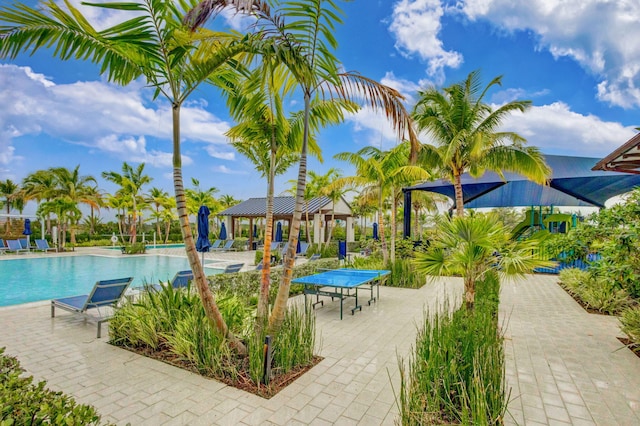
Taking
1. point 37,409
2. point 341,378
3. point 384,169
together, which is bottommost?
→ point 341,378

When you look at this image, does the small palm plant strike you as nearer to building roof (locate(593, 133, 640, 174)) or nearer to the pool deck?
the pool deck

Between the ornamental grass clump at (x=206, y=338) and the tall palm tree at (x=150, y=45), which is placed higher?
the tall palm tree at (x=150, y=45)

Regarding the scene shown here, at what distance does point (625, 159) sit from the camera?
6.32 m

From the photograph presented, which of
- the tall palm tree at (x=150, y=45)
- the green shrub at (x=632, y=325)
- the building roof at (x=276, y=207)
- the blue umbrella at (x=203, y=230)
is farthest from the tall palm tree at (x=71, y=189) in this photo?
the green shrub at (x=632, y=325)

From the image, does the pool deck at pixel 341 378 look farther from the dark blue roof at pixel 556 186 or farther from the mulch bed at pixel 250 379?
the dark blue roof at pixel 556 186

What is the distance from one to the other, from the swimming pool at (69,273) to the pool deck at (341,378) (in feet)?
12.3

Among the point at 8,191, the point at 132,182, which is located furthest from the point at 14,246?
the point at 8,191

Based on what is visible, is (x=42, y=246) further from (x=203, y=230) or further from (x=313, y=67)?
(x=313, y=67)

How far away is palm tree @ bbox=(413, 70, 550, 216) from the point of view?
32.9ft

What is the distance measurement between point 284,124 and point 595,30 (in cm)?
1015

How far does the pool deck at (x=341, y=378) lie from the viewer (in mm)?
3213

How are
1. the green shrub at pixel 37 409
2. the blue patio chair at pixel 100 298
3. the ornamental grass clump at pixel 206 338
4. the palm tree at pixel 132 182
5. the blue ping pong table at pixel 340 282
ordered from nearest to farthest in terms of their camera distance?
the green shrub at pixel 37 409 < the ornamental grass clump at pixel 206 338 < the blue patio chair at pixel 100 298 < the blue ping pong table at pixel 340 282 < the palm tree at pixel 132 182

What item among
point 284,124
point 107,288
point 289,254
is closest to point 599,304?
point 289,254

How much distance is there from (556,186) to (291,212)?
51.7ft
